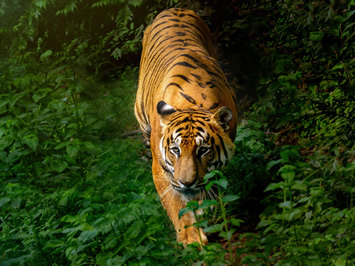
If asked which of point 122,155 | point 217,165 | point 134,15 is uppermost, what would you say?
point 134,15

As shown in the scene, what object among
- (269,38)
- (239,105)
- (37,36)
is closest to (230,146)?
(269,38)

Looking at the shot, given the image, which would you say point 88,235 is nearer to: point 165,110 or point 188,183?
point 188,183

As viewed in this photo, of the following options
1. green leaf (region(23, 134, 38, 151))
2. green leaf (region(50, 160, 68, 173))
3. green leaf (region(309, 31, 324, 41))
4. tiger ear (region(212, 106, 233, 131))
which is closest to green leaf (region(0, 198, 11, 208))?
green leaf (region(23, 134, 38, 151))

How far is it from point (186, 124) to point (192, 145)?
0.20 metres

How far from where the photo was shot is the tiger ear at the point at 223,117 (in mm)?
3746

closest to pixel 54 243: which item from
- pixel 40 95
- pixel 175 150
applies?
pixel 175 150

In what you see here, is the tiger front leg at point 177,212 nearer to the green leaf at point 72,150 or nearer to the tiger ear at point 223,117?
the tiger ear at point 223,117

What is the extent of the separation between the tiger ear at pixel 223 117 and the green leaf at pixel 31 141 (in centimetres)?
171

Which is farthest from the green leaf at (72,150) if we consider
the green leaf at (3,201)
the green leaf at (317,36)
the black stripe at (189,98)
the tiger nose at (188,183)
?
the green leaf at (317,36)

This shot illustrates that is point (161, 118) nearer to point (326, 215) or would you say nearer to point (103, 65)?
point (326, 215)

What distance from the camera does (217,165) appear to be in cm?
382

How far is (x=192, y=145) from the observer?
3641 mm

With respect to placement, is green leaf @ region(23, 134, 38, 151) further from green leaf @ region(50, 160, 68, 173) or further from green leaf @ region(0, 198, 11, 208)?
green leaf @ region(0, 198, 11, 208)

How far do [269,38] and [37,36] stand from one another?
578 centimetres
